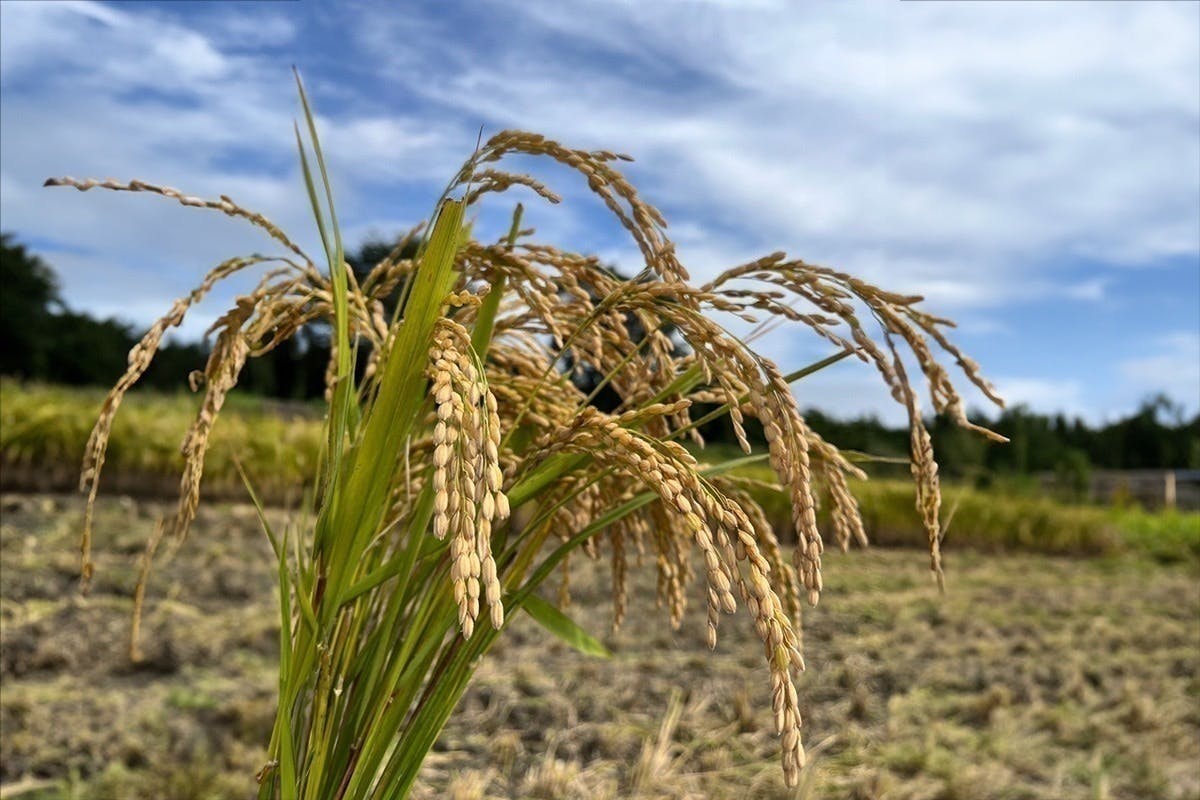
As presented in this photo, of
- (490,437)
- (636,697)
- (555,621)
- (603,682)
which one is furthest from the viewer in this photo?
(603,682)

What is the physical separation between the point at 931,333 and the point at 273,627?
3580 millimetres

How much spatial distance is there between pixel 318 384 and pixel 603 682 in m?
18.0

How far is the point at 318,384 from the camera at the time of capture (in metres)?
20.7

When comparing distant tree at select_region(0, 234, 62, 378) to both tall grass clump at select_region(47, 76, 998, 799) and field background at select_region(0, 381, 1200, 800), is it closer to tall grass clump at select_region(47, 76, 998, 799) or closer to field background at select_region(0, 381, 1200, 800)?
field background at select_region(0, 381, 1200, 800)

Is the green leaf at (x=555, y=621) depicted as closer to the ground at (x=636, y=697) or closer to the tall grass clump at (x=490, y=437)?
the tall grass clump at (x=490, y=437)

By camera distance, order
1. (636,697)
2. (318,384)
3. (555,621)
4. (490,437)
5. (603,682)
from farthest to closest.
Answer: (318,384)
(603,682)
(636,697)
(555,621)
(490,437)

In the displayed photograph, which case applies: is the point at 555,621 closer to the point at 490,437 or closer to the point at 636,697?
the point at 490,437

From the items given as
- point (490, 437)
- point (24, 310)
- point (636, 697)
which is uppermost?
point (24, 310)

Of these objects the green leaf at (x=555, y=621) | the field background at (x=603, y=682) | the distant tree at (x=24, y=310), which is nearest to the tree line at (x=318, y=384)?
the distant tree at (x=24, y=310)

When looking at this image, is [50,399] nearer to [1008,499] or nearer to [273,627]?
[273,627]

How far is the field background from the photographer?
2.87 m

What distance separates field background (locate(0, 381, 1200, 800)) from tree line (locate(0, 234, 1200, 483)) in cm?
673

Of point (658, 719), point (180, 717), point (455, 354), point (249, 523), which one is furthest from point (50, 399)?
point (455, 354)

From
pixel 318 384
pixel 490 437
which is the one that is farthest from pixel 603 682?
pixel 318 384
